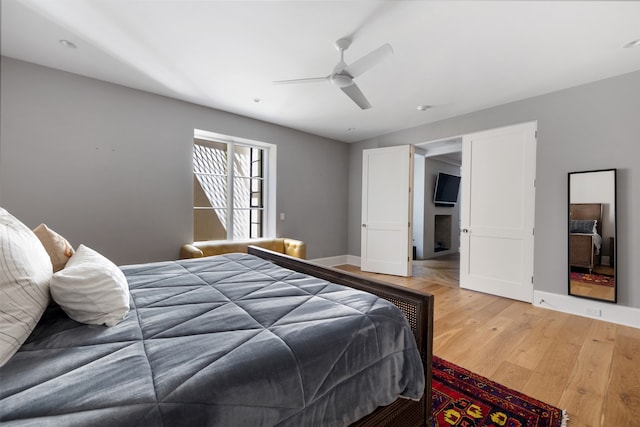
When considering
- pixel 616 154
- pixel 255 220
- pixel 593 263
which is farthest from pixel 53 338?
pixel 616 154

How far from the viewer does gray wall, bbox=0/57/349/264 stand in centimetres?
266

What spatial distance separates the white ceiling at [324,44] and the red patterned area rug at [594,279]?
2.12m

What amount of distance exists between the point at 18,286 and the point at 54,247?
59 centimetres

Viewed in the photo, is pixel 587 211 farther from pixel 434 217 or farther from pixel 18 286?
pixel 18 286

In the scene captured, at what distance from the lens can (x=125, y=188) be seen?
321cm

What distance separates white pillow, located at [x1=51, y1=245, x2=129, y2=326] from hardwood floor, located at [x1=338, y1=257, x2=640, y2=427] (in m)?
2.22

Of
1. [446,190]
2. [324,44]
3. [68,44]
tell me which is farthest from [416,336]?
[446,190]

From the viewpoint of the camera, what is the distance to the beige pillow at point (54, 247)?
1313 millimetres

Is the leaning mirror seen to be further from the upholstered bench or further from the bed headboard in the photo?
the upholstered bench

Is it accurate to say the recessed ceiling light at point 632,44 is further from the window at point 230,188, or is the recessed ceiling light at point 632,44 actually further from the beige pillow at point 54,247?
the beige pillow at point 54,247

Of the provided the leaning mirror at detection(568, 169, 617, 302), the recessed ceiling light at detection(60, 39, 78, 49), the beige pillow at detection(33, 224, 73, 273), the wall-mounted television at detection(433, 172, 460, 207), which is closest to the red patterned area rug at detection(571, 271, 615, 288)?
the leaning mirror at detection(568, 169, 617, 302)

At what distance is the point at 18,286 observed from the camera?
0.87 m

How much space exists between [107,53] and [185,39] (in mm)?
868

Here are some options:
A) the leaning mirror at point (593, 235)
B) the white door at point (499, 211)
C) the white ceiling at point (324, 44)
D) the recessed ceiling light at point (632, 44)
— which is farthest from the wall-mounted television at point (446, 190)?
the recessed ceiling light at point (632, 44)
